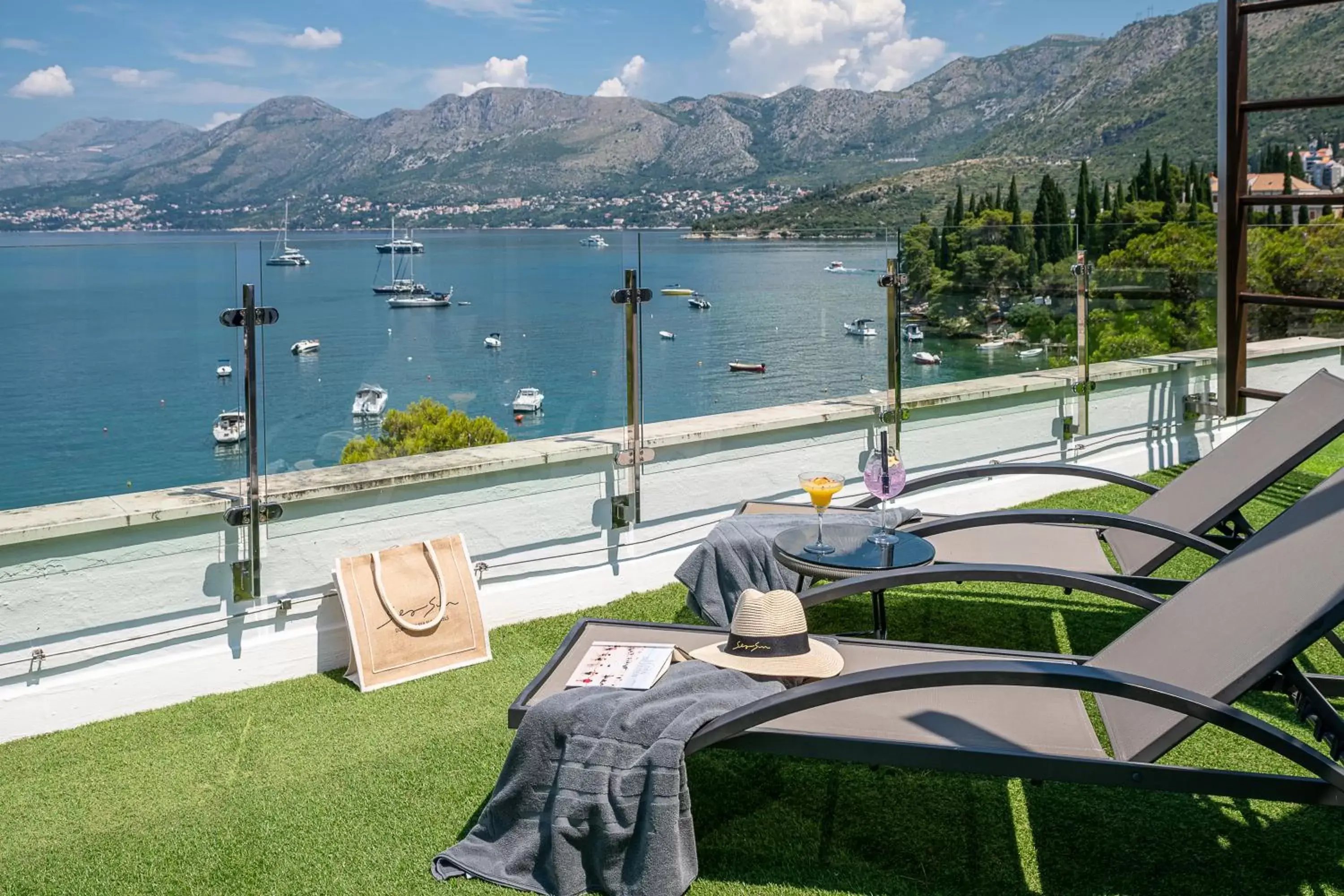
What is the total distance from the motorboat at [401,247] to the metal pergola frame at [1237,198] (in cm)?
505

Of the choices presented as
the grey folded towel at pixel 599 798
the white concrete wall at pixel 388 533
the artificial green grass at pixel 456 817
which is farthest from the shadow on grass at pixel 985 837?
the white concrete wall at pixel 388 533

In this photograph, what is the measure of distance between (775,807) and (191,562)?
7.74 feet

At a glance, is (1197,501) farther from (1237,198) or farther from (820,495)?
(1237,198)

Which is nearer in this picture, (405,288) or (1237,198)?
(405,288)

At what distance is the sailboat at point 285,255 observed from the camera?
13.9 feet

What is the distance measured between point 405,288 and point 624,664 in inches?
92.8

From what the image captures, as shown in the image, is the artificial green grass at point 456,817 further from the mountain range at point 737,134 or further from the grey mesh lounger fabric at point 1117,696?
the mountain range at point 737,134

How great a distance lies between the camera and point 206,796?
3148 mm

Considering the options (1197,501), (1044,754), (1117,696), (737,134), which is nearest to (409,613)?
(1044,754)

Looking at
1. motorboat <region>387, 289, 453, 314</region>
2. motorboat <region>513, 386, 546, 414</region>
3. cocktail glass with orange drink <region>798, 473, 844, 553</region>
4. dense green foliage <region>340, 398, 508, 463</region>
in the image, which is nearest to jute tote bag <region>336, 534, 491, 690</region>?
dense green foliage <region>340, 398, 508, 463</region>

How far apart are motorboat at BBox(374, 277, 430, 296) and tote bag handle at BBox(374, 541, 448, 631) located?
1.09 m

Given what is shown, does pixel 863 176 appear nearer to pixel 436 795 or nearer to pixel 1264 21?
pixel 1264 21

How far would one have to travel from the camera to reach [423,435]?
4.65 meters

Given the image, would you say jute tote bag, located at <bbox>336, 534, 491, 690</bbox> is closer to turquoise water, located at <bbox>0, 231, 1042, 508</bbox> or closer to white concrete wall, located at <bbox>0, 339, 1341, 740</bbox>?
white concrete wall, located at <bbox>0, 339, 1341, 740</bbox>
